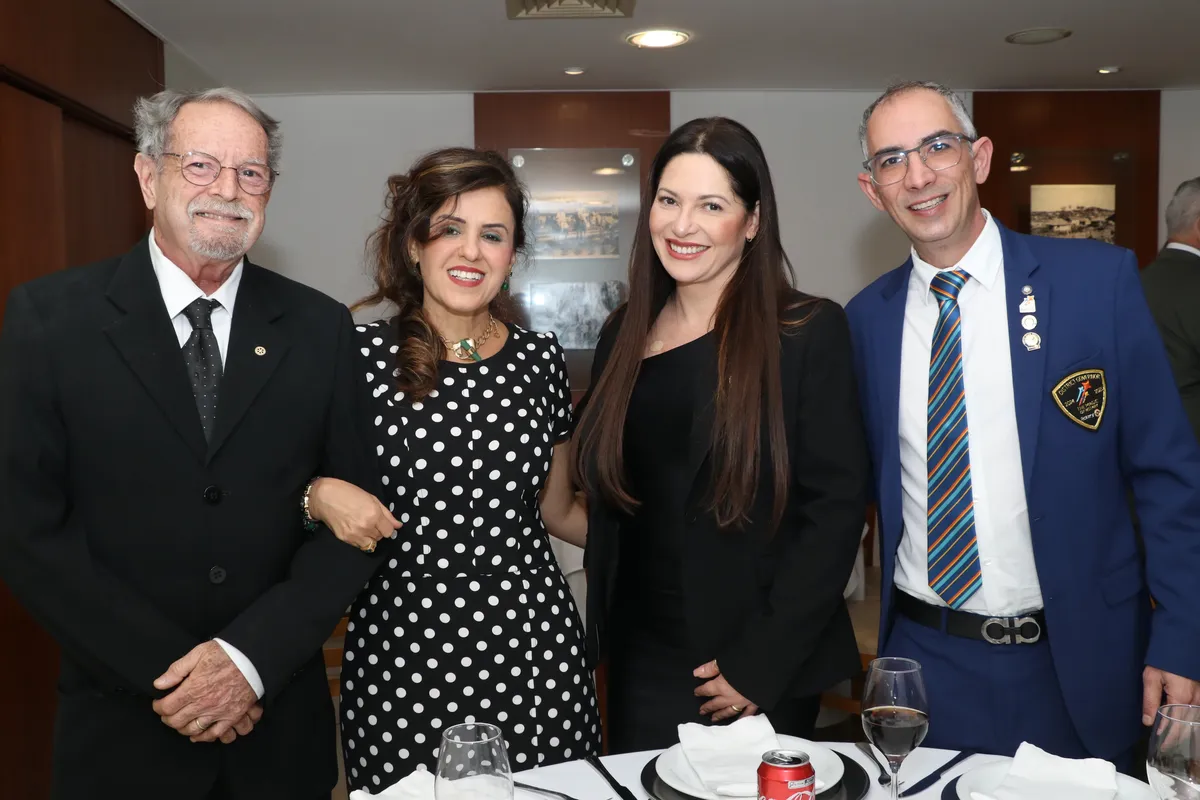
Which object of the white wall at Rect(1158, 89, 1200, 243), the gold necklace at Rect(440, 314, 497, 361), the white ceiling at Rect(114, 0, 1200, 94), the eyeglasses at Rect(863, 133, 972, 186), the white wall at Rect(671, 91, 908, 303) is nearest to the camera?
the eyeglasses at Rect(863, 133, 972, 186)

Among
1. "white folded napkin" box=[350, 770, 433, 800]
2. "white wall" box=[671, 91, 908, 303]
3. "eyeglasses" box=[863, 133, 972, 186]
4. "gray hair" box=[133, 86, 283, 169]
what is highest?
"white wall" box=[671, 91, 908, 303]

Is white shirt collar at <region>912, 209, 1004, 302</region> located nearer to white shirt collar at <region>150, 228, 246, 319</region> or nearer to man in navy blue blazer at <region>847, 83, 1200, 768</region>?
man in navy blue blazer at <region>847, 83, 1200, 768</region>

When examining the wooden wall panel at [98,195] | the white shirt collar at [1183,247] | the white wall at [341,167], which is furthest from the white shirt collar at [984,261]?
the white wall at [341,167]

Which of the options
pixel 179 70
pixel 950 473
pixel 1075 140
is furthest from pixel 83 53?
A: pixel 1075 140

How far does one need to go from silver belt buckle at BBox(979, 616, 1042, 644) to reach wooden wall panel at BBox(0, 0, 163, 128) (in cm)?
322

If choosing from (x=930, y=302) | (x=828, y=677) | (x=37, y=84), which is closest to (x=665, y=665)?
(x=828, y=677)

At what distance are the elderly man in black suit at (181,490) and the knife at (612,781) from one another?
0.58 metres

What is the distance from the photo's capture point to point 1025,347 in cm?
193

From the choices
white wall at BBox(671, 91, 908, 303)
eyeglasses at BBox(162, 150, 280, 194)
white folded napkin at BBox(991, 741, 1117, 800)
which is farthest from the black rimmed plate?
white wall at BBox(671, 91, 908, 303)

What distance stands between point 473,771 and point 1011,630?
119cm

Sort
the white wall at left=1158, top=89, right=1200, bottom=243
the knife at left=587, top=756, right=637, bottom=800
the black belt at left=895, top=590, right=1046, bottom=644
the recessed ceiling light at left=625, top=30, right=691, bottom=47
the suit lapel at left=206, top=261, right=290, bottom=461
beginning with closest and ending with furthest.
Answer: the knife at left=587, top=756, right=637, bottom=800 < the suit lapel at left=206, top=261, right=290, bottom=461 < the black belt at left=895, top=590, right=1046, bottom=644 < the recessed ceiling light at left=625, top=30, right=691, bottom=47 < the white wall at left=1158, top=89, right=1200, bottom=243

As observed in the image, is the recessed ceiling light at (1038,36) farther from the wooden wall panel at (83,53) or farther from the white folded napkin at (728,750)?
the white folded napkin at (728,750)

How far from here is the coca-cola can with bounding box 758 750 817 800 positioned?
3.66 ft

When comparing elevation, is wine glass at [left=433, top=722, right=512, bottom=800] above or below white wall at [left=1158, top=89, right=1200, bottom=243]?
below
